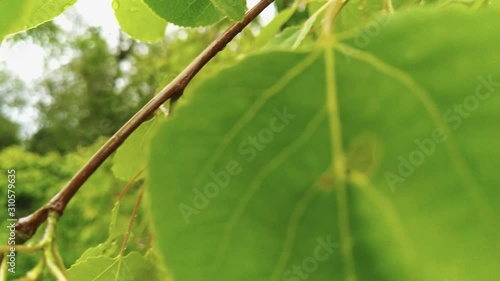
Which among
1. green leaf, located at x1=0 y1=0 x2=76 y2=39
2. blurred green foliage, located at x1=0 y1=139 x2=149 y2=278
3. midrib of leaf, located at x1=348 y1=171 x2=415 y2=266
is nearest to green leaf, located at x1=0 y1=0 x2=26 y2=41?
green leaf, located at x1=0 y1=0 x2=76 y2=39

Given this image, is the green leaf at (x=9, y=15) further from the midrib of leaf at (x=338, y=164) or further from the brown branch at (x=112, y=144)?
the midrib of leaf at (x=338, y=164)

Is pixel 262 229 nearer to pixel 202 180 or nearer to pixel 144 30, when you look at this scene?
pixel 202 180

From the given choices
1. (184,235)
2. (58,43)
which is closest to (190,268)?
(184,235)

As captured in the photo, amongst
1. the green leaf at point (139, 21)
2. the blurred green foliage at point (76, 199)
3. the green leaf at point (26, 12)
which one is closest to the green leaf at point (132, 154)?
the green leaf at point (139, 21)

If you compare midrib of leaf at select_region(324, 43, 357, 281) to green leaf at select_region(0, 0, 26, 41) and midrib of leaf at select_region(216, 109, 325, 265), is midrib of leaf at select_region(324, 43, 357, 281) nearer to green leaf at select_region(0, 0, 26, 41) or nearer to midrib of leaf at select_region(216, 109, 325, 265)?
midrib of leaf at select_region(216, 109, 325, 265)

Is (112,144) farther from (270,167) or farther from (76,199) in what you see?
(76,199)

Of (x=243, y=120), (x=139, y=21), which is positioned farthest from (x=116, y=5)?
(x=243, y=120)
